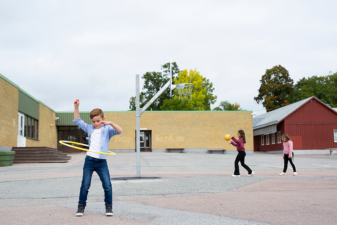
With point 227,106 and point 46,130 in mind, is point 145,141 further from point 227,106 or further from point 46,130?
point 227,106

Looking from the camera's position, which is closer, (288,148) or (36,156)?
(288,148)

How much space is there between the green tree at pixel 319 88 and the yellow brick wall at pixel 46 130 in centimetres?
4446

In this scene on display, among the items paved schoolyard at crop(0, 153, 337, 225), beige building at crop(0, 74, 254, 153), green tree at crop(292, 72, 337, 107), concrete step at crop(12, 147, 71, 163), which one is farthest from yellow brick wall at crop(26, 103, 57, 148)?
green tree at crop(292, 72, 337, 107)

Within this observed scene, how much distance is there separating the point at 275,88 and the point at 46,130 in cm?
4172

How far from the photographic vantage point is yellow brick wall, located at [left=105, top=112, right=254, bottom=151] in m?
38.5

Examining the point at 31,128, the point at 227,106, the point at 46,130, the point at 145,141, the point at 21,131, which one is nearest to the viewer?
the point at 21,131

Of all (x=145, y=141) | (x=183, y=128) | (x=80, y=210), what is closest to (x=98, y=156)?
(x=80, y=210)

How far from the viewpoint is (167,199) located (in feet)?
25.2

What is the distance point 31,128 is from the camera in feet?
97.7

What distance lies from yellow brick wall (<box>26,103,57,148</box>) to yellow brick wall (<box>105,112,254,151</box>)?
599 cm

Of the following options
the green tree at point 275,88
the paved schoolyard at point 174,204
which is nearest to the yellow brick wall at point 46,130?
the paved schoolyard at point 174,204

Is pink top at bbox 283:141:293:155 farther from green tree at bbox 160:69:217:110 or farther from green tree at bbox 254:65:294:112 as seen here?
green tree at bbox 254:65:294:112

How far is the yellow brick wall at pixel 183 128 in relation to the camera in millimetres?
38469

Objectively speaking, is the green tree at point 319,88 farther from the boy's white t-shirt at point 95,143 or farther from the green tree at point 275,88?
the boy's white t-shirt at point 95,143
